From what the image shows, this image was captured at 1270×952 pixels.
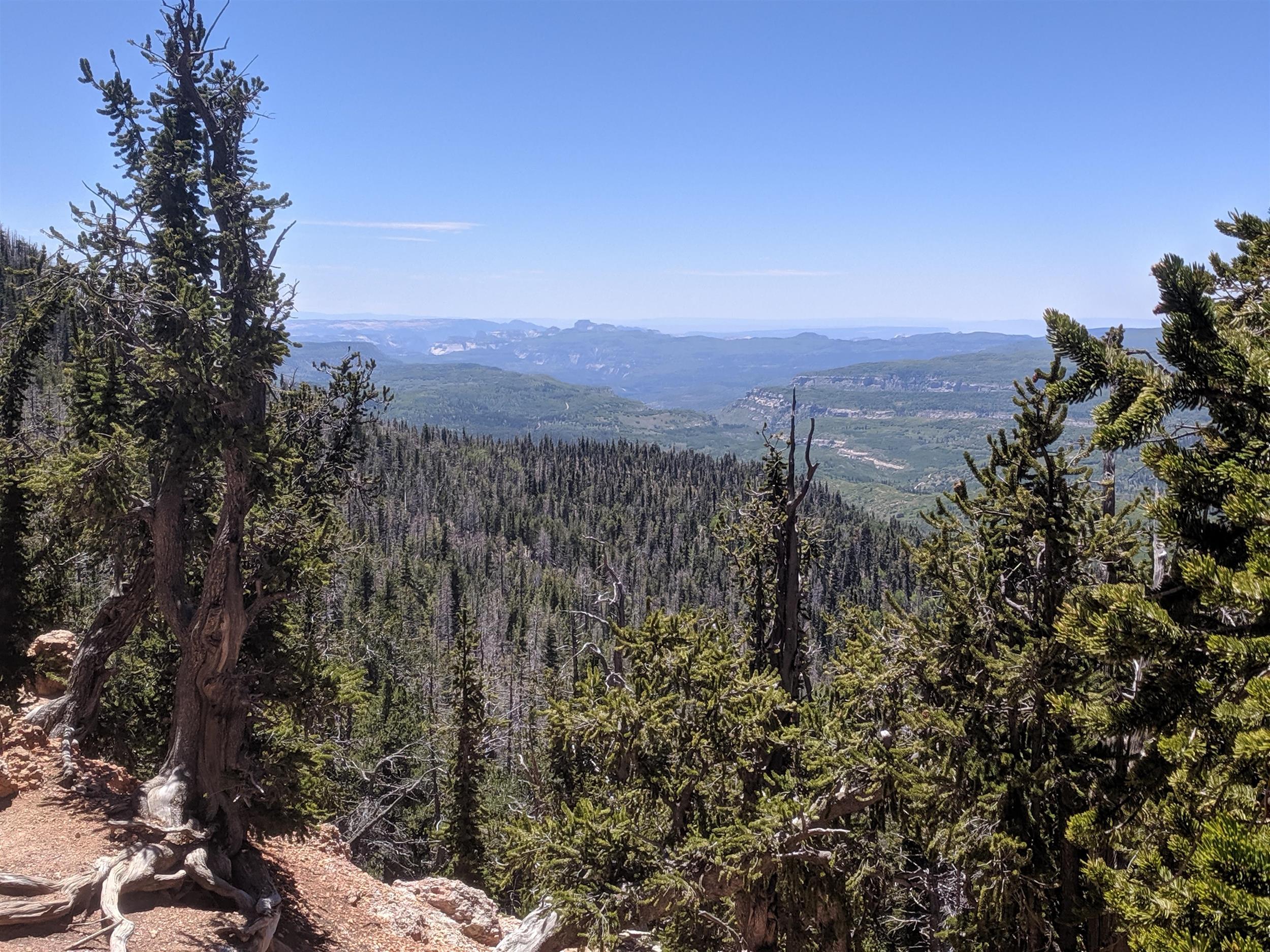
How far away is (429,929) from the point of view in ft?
50.7

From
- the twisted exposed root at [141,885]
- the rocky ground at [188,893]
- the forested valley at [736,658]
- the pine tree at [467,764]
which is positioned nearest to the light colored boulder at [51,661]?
the forested valley at [736,658]

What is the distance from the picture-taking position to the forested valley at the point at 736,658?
196 inches

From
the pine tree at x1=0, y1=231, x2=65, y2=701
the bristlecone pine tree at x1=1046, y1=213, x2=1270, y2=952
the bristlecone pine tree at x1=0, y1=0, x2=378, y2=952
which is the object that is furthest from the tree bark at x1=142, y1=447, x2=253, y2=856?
the bristlecone pine tree at x1=1046, y1=213, x2=1270, y2=952

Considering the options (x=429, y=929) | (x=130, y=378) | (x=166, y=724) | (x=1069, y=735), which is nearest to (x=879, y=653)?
(x=1069, y=735)

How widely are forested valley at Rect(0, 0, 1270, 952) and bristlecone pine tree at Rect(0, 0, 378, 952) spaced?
2.6 inches

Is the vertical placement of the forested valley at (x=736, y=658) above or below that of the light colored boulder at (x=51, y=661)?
above

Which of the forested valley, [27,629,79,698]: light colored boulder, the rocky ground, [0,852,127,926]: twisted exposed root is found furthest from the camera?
[27,629,79,698]: light colored boulder

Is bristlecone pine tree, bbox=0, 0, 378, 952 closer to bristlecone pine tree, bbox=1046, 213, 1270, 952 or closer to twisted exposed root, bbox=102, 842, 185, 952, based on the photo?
twisted exposed root, bbox=102, 842, 185, 952

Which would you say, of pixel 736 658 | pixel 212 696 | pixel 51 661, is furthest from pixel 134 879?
pixel 51 661

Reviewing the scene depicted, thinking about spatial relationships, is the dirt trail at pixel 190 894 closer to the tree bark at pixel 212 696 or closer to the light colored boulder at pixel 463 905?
the light colored boulder at pixel 463 905

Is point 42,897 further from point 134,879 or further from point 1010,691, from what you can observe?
point 1010,691

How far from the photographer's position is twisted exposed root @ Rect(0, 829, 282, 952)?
958 centimetres

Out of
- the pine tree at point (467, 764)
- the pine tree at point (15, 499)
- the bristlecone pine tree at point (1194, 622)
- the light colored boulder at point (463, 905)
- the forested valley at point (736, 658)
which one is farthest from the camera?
the pine tree at point (467, 764)

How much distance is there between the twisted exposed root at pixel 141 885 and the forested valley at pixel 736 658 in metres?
0.05
